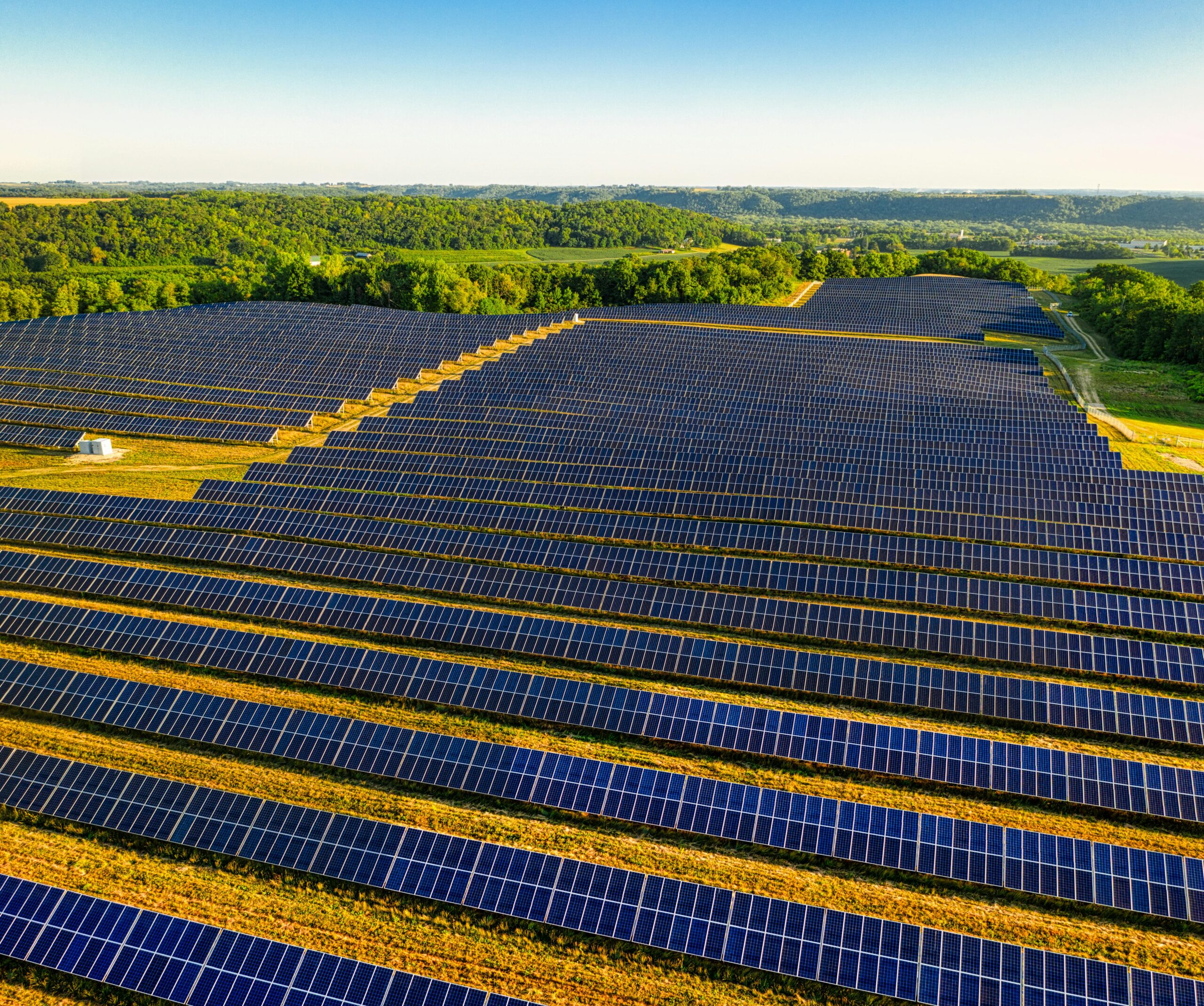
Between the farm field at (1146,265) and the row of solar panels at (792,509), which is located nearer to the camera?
the row of solar panels at (792,509)

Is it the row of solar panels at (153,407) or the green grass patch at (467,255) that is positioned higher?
the green grass patch at (467,255)

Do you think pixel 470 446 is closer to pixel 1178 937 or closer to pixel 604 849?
pixel 604 849

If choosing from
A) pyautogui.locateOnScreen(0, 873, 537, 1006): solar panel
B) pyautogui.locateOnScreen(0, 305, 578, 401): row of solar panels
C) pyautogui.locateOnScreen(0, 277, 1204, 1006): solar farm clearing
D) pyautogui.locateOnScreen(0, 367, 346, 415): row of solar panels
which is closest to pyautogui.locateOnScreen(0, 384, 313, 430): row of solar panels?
pyautogui.locateOnScreen(0, 367, 346, 415): row of solar panels

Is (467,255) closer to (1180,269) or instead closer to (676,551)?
(1180,269)

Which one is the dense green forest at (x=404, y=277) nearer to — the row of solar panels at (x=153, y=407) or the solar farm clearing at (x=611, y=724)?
the row of solar panels at (x=153, y=407)

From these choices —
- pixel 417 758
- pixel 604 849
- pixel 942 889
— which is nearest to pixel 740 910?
pixel 604 849

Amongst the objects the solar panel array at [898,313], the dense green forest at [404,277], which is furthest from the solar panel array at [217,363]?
the solar panel array at [898,313]

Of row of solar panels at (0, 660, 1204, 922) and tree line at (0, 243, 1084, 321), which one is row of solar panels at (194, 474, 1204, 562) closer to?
row of solar panels at (0, 660, 1204, 922)

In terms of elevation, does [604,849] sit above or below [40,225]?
below

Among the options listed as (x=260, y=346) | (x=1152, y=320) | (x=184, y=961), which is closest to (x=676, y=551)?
(x=184, y=961)
